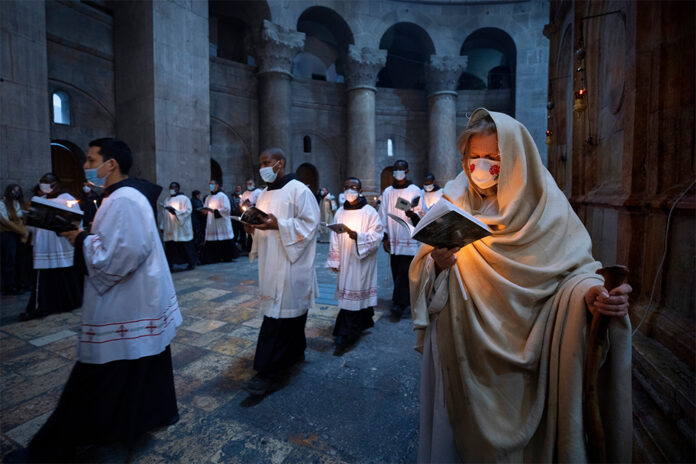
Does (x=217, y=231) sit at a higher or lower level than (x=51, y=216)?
lower

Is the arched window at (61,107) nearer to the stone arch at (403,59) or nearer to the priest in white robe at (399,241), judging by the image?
the priest in white robe at (399,241)

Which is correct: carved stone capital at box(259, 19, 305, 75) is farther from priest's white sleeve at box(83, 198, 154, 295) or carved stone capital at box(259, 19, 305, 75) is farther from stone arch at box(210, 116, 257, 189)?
priest's white sleeve at box(83, 198, 154, 295)

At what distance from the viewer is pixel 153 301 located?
2.43 metres

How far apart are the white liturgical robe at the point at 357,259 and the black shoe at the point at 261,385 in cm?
134

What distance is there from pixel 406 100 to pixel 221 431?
62.4 ft

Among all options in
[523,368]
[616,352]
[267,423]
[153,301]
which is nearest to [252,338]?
[267,423]

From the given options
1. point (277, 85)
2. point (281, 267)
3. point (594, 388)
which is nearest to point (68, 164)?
point (277, 85)

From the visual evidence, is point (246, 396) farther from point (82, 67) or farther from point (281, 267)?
point (82, 67)

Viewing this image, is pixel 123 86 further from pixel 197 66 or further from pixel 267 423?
pixel 267 423

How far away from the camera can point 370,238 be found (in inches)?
178

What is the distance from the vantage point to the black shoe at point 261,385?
309 centimetres

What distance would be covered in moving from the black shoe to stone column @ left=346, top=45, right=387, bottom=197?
46.1 ft

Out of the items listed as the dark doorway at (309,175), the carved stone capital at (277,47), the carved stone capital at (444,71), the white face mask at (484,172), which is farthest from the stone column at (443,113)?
the white face mask at (484,172)

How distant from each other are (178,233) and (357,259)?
6.29m
